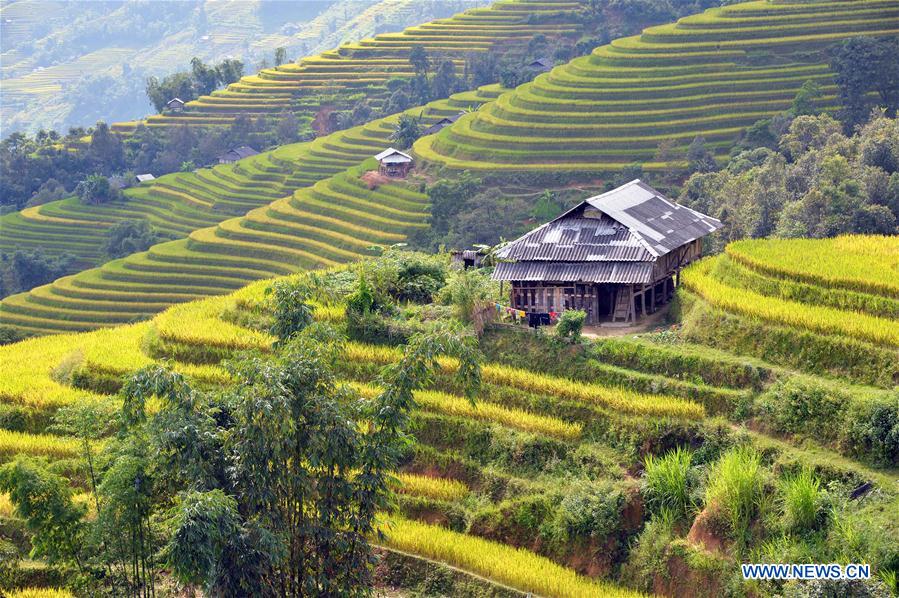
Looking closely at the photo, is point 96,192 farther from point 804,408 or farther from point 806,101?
point 804,408

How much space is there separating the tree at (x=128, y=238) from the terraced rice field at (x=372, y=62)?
18.2m

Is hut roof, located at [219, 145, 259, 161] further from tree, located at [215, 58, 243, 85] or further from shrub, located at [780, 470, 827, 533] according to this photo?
shrub, located at [780, 470, 827, 533]

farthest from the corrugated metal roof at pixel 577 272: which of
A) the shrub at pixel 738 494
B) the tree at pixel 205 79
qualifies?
the tree at pixel 205 79

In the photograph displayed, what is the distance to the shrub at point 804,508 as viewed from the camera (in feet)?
54.6

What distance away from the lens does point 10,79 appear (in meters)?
168

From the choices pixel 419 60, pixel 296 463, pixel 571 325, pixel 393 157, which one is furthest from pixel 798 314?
pixel 419 60

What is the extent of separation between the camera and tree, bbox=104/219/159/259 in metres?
58.5

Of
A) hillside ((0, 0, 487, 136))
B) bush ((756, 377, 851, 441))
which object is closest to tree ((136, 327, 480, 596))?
bush ((756, 377, 851, 441))

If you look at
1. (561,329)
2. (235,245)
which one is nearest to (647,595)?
(561,329)

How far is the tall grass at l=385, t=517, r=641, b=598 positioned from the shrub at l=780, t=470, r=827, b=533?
8.30 ft

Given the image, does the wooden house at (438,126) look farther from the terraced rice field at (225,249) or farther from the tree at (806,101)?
Answer: the tree at (806,101)

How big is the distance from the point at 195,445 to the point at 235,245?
37516mm

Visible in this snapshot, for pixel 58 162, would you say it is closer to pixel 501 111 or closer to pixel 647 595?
pixel 501 111

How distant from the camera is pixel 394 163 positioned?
184 ft
